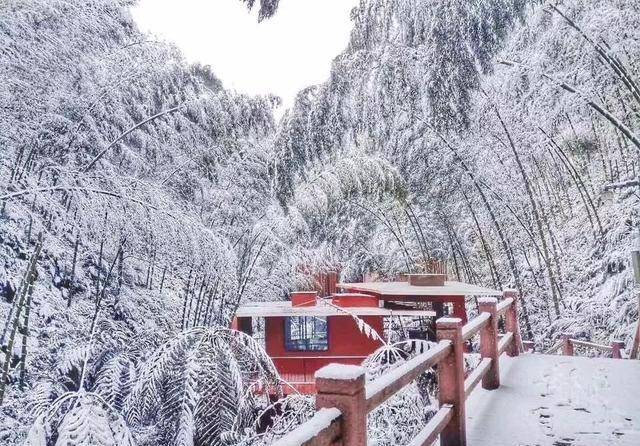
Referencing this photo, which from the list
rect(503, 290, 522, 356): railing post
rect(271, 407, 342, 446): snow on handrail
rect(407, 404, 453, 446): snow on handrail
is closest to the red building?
rect(503, 290, 522, 356): railing post

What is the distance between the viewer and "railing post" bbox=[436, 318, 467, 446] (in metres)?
2.80

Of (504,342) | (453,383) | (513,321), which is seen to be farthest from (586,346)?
(453,383)

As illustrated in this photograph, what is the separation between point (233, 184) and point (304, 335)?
10.5 feet

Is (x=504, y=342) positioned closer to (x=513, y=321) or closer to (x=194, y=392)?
(x=513, y=321)

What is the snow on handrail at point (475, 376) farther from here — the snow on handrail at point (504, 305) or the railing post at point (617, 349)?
the railing post at point (617, 349)

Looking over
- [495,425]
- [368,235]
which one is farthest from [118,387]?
[368,235]

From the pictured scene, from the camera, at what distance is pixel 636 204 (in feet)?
23.5

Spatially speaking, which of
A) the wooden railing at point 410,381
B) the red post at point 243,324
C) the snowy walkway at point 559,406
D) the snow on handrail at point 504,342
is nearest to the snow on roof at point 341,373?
the wooden railing at point 410,381

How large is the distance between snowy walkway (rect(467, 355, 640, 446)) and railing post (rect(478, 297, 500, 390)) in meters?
0.09

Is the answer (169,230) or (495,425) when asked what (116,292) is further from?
(495,425)

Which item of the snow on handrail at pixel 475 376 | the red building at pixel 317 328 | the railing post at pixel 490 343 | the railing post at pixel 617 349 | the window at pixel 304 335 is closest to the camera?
the snow on handrail at pixel 475 376

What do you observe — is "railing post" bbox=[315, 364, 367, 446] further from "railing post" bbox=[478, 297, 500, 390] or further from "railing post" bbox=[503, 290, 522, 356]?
"railing post" bbox=[503, 290, 522, 356]

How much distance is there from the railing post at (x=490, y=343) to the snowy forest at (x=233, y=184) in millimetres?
591

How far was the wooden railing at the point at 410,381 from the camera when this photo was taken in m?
1.55
